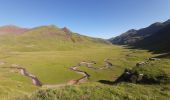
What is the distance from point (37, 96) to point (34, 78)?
65318 millimetres

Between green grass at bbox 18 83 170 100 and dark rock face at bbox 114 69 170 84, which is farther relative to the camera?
dark rock face at bbox 114 69 170 84

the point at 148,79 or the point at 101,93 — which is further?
the point at 148,79

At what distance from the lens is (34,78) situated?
8812cm

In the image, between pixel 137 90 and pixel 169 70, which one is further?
pixel 169 70

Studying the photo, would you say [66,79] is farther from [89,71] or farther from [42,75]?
[89,71]

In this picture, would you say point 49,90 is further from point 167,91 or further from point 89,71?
point 89,71

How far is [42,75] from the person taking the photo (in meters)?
92.2

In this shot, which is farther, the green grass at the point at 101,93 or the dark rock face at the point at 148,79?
the dark rock face at the point at 148,79

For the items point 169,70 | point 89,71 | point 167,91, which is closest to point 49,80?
point 89,71

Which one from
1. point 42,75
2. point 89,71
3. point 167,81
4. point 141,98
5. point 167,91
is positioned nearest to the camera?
point 141,98

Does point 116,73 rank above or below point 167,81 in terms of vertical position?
below

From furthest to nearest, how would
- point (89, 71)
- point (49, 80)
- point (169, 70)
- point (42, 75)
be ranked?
1. point (89, 71)
2. point (42, 75)
3. point (49, 80)
4. point (169, 70)

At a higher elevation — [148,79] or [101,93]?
[148,79]

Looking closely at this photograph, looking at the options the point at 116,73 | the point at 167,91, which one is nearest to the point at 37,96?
the point at 167,91
